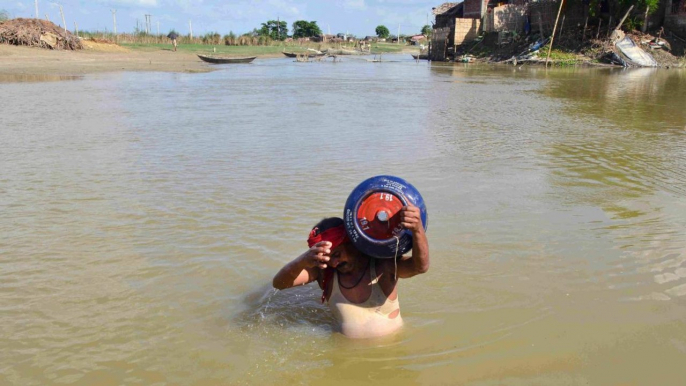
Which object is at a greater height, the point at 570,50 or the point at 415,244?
the point at 570,50

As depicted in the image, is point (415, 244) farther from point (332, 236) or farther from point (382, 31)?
point (382, 31)

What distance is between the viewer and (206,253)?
4.23 meters

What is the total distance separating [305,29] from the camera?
322ft

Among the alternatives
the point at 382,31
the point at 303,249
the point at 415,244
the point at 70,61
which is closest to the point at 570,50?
the point at 70,61

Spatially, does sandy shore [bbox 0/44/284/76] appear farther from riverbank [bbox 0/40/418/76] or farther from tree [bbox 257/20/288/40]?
tree [bbox 257/20/288/40]

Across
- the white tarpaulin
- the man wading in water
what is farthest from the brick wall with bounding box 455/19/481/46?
the man wading in water

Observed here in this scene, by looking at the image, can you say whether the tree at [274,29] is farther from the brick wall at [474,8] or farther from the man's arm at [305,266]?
the man's arm at [305,266]

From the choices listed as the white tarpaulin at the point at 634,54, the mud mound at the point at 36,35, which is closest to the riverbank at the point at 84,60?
the mud mound at the point at 36,35

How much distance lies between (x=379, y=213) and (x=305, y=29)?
100 meters

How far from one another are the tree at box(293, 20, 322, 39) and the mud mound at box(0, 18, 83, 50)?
220 feet

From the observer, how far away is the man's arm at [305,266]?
8.74 ft

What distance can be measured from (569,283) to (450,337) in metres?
1.15

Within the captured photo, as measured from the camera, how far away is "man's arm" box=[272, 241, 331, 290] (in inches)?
105

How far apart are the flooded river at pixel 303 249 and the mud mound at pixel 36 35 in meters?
26.7
